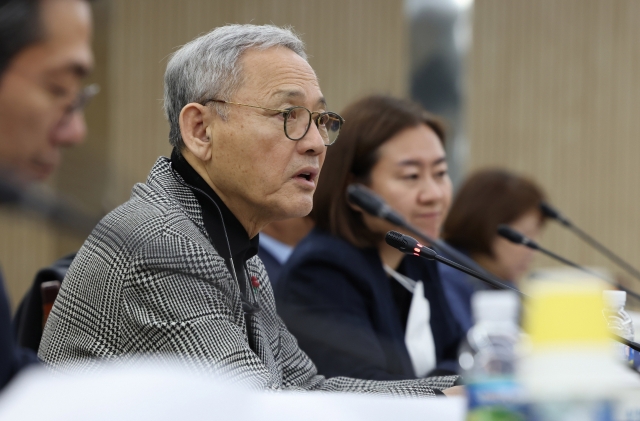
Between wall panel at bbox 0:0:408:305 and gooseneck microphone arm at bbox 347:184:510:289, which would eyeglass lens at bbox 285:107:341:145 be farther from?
wall panel at bbox 0:0:408:305

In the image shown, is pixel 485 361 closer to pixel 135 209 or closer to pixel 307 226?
pixel 135 209

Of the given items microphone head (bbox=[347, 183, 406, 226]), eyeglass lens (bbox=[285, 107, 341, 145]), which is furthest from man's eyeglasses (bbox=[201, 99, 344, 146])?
microphone head (bbox=[347, 183, 406, 226])

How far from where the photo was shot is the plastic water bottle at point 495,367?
63 cm

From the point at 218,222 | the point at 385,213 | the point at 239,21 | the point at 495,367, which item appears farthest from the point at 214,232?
the point at 239,21

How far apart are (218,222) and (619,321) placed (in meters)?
0.72

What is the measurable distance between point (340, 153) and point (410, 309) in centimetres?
49

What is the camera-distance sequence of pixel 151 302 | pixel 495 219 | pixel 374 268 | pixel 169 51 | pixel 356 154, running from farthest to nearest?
pixel 169 51, pixel 495 219, pixel 356 154, pixel 374 268, pixel 151 302

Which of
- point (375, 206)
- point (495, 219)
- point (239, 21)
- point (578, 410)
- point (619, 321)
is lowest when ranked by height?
point (495, 219)

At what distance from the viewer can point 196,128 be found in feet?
5.02

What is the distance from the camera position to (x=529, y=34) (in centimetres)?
540

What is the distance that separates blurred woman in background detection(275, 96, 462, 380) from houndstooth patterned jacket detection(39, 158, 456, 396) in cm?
57

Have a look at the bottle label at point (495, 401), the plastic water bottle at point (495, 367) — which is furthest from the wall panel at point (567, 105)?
the bottle label at point (495, 401)

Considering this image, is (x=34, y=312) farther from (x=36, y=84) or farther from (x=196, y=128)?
(x=36, y=84)

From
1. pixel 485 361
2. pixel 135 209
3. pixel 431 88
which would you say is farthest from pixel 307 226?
pixel 431 88
